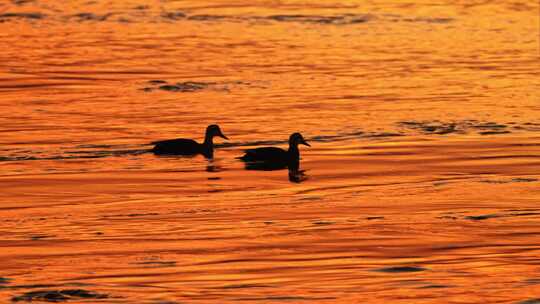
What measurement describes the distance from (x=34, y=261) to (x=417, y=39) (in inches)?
1115

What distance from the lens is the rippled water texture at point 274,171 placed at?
15242 mm

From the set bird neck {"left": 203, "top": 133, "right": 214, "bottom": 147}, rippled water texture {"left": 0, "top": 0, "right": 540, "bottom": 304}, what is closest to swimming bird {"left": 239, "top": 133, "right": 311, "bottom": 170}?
rippled water texture {"left": 0, "top": 0, "right": 540, "bottom": 304}

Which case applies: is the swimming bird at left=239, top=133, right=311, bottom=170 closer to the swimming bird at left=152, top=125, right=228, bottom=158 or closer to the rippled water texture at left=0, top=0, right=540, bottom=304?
the rippled water texture at left=0, top=0, right=540, bottom=304

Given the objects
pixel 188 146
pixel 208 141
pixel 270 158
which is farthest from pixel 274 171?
pixel 208 141

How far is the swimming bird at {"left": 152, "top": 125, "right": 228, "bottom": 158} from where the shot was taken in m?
24.1

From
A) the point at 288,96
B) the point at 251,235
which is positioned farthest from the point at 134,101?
the point at 251,235

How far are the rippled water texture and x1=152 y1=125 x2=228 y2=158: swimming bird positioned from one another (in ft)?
0.74

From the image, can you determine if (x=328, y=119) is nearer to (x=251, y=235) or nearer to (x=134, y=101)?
(x=134, y=101)

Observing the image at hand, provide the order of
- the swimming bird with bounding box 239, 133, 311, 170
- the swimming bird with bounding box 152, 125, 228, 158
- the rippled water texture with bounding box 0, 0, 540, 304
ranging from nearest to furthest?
the rippled water texture with bounding box 0, 0, 540, 304, the swimming bird with bounding box 239, 133, 311, 170, the swimming bird with bounding box 152, 125, 228, 158

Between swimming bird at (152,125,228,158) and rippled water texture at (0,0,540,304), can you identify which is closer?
rippled water texture at (0,0,540,304)

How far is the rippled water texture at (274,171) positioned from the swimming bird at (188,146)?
224 millimetres

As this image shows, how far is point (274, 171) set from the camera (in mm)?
23359

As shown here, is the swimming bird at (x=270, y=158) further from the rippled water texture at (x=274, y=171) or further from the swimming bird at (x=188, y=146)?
the swimming bird at (x=188, y=146)

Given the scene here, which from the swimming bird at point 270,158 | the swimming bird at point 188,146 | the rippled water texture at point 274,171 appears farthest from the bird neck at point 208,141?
the swimming bird at point 270,158
